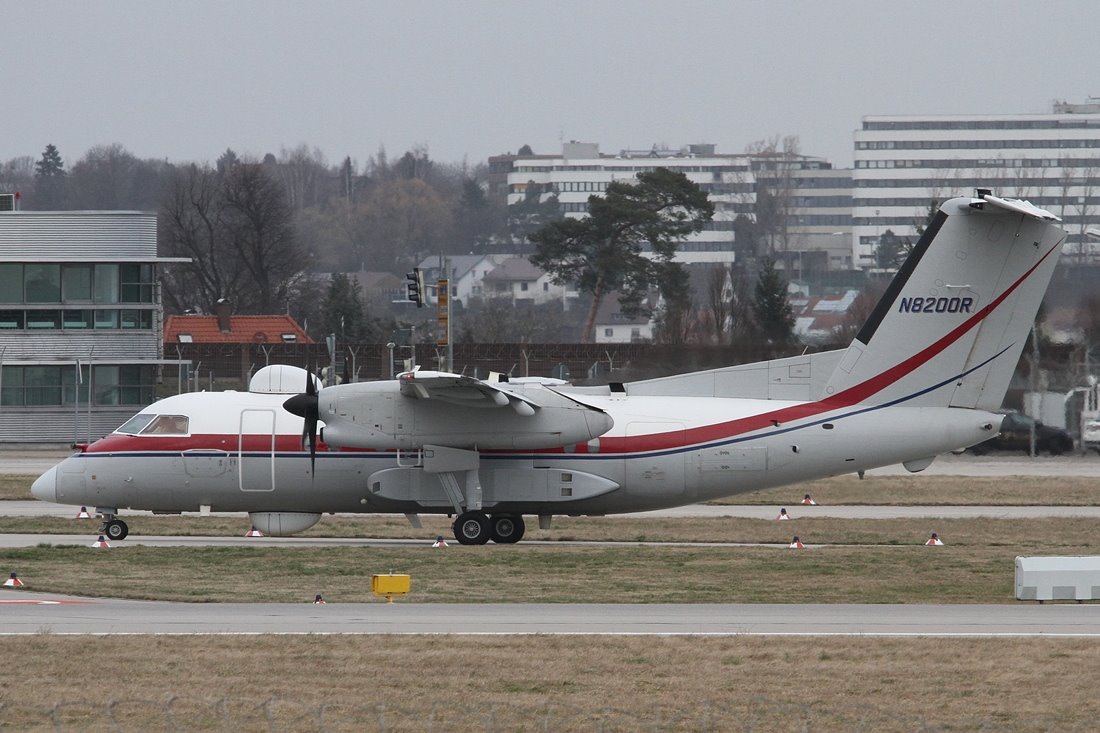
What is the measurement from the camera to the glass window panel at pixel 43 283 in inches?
2068

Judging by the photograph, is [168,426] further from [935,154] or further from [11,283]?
[935,154]

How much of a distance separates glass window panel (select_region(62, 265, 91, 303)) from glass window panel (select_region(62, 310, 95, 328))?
419 mm

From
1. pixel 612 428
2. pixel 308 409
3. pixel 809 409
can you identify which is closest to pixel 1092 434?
pixel 809 409

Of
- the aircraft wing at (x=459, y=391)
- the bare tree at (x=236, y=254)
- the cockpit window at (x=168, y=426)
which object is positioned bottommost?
the cockpit window at (x=168, y=426)

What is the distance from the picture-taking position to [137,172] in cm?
17162

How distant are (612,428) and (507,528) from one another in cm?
284

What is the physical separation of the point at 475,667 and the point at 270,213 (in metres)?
86.3

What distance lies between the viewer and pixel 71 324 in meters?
52.9

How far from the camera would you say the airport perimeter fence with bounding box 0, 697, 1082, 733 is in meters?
12.5

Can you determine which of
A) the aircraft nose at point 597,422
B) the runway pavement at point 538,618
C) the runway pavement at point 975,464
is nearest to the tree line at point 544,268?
the runway pavement at point 975,464

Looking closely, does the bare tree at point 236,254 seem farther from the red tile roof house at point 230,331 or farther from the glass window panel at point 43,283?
the glass window panel at point 43,283

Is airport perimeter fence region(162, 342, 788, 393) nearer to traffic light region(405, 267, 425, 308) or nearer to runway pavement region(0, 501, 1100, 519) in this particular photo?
traffic light region(405, 267, 425, 308)

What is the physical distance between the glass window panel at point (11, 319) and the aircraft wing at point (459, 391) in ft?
103

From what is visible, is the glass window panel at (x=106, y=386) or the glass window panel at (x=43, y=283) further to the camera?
the glass window panel at (x=106, y=386)
